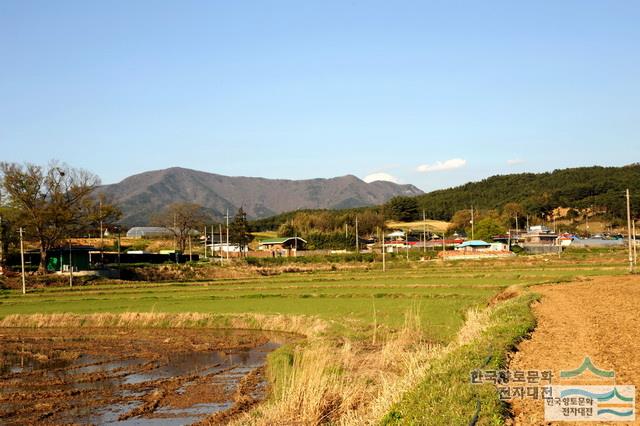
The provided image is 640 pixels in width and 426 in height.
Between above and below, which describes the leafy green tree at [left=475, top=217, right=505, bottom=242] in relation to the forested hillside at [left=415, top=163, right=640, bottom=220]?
below

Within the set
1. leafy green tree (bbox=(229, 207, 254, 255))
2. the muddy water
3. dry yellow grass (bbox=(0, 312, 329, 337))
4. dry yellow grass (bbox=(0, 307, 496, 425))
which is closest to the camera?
dry yellow grass (bbox=(0, 307, 496, 425))


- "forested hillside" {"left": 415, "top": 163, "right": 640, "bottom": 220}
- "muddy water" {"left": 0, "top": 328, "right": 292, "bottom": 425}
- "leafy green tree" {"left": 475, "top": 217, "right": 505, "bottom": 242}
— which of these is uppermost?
"forested hillside" {"left": 415, "top": 163, "right": 640, "bottom": 220}

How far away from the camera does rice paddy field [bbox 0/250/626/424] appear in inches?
490

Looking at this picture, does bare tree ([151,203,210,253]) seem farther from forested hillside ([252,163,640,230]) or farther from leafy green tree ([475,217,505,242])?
leafy green tree ([475,217,505,242])

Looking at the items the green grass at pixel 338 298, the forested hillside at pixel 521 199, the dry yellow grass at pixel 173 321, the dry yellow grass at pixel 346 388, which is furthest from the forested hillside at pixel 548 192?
the dry yellow grass at pixel 346 388

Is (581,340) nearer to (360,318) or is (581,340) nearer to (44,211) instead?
(360,318)

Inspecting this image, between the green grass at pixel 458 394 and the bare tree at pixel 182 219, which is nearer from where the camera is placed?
the green grass at pixel 458 394

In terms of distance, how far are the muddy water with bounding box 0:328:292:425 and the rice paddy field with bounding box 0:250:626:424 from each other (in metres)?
1.24

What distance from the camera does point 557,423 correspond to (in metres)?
8.13

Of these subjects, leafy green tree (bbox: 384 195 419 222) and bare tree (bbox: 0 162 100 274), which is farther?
leafy green tree (bbox: 384 195 419 222)

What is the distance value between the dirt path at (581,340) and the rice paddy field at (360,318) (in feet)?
1.57

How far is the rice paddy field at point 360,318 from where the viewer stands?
1245cm

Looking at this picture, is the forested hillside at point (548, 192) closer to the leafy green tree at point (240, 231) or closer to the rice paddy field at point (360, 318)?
the leafy green tree at point (240, 231)

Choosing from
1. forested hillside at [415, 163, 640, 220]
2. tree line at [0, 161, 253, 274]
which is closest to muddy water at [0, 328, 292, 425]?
tree line at [0, 161, 253, 274]
